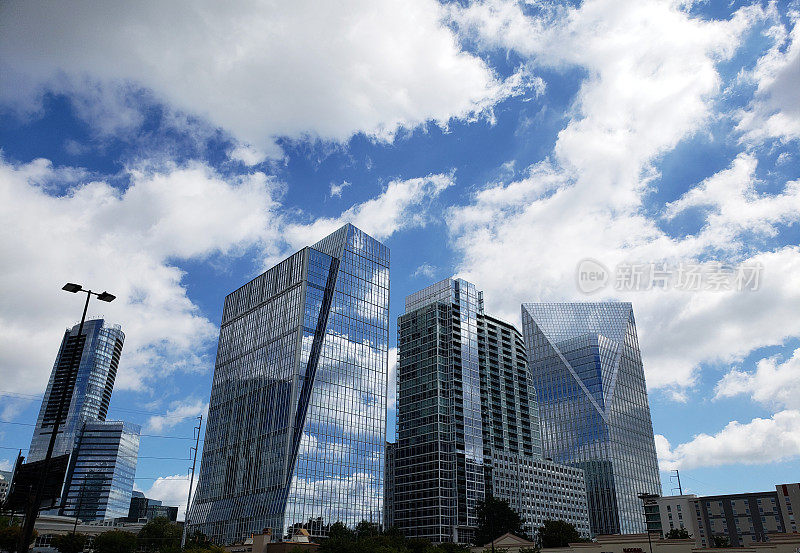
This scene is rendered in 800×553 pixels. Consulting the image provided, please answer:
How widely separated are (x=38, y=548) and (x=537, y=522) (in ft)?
430

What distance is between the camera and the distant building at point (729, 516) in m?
165

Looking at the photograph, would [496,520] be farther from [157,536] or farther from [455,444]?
[157,536]

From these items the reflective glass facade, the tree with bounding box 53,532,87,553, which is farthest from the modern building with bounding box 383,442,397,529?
the tree with bounding box 53,532,87,553

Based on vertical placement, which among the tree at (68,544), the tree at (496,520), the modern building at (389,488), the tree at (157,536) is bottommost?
the tree at (68,544)

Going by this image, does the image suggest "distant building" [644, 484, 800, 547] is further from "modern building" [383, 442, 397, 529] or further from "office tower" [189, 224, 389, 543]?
"office tower" [189, 224, 389, 543]

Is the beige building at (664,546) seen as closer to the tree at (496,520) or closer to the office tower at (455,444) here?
the tree at (496,520)

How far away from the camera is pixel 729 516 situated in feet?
576

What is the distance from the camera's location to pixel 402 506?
6796 inches

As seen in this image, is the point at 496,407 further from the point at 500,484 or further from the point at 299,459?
the point at 299,459

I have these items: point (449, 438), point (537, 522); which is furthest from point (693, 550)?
point (537, 522)

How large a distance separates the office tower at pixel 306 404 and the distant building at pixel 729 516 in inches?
3100

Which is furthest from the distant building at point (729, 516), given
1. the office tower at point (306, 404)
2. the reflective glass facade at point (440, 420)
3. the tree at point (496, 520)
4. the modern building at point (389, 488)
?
the office tower at point (306, 404)

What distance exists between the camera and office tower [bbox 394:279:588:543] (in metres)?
166

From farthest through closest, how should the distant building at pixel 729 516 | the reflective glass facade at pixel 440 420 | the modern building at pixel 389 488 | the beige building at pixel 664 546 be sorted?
the modern building at pixel 389 488 < the distant building at pixel 729 516 < the reflective glass facade at pixel 440 420 < the beige building at pixel 664 546
